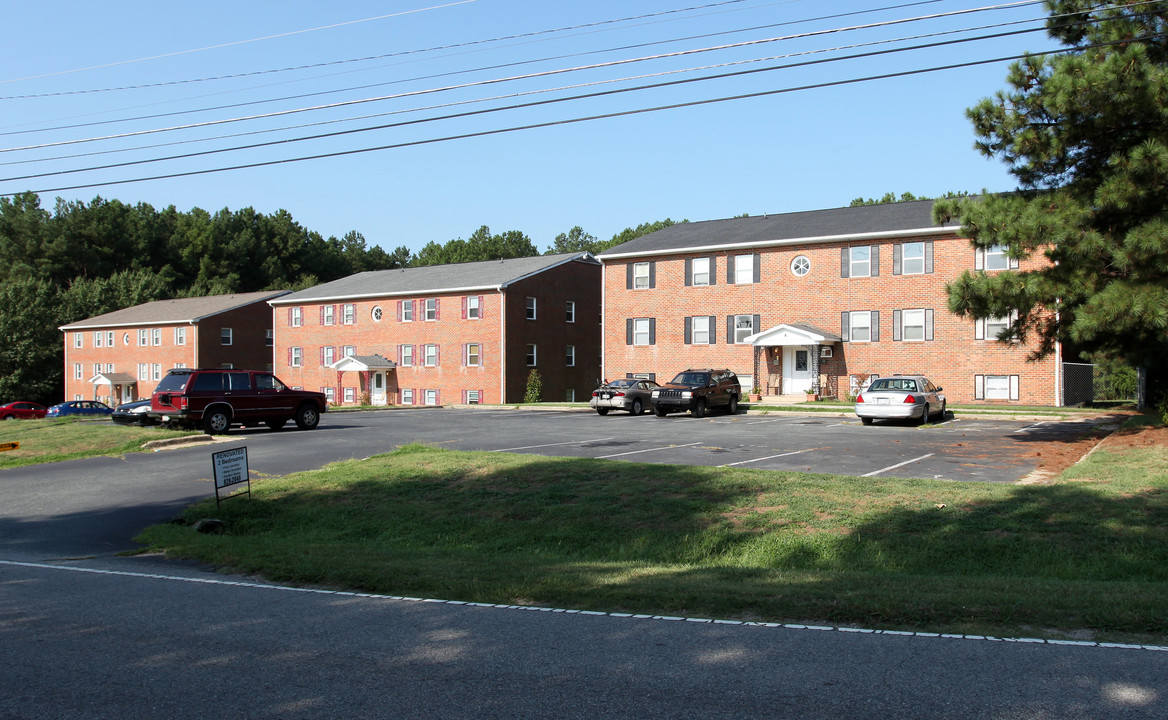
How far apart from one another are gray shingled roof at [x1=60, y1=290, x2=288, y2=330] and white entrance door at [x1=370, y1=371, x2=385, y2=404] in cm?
1672

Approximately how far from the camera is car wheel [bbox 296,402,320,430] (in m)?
28.0

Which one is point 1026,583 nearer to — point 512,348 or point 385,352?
point 512,348

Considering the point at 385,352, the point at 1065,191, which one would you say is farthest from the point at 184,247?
the point at 1065,191

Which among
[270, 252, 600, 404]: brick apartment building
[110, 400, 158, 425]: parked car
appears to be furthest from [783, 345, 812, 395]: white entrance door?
[110, 400, 158, 425]: parked car

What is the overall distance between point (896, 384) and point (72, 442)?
23.9 metres

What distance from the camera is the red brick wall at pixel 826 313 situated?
119ft

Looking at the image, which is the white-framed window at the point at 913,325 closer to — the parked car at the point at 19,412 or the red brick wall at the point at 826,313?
the red brick wall at the point at 826,313

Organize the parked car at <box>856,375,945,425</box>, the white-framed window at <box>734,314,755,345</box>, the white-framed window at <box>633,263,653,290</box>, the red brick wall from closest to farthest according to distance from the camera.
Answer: the parked car at <box>856,375,945,425</box> < the red brick wall < the white-framed window at <box>734,314,755,345</box> < the white-framed window at <box>633,263,653,290</box>

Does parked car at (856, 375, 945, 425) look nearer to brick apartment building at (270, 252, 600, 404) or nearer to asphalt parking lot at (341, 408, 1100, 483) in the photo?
asphalt parking lot at (341, 408, 1100, 483)

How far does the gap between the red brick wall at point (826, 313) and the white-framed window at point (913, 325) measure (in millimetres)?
263

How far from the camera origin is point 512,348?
49344 mm

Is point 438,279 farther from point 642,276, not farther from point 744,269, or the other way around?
point 744,269

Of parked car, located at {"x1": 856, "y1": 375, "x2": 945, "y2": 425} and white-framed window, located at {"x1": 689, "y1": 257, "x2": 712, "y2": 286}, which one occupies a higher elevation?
white-framed window, located at {"x1": 689, "y1": 257, "x2": 712, "y2": 286}

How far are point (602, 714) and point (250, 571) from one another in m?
6.36
